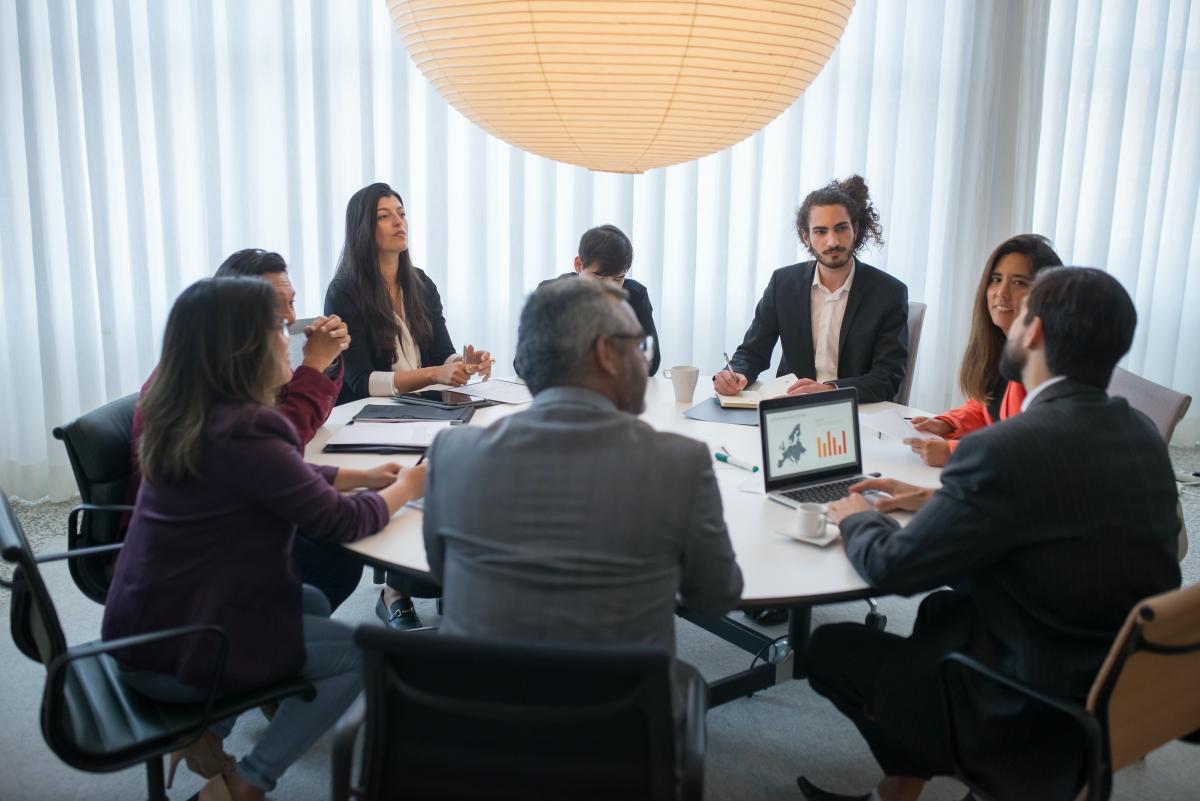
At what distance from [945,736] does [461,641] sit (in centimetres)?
100

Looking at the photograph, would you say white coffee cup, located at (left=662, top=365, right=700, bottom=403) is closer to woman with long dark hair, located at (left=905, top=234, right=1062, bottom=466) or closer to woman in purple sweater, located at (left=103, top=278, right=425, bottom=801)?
woman with long dark hair, located at (left=905, top=234, right=1062, bottom=466)

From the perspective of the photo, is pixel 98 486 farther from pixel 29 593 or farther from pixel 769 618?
pixel 769 618

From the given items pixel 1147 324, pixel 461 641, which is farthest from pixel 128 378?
pixel 1147 324

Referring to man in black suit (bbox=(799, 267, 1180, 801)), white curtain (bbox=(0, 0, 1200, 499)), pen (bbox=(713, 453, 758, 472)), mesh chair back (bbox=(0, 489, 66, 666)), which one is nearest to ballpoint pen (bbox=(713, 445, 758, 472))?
pen (bbox=(713, 453, 758, 472))

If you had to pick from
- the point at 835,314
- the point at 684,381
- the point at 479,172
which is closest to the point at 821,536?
the point at 684,381

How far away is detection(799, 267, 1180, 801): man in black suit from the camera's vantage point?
158 centimetres

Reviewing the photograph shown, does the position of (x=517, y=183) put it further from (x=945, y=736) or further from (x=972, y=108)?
(x=945, y=736)

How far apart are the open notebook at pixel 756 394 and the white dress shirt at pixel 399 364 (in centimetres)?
105

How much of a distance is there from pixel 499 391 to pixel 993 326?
1506 mm

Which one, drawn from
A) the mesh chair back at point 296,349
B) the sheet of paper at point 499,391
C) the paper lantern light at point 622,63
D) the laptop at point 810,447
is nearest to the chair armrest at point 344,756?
the laptop at point 810,447

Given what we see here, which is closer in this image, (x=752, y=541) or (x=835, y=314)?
(x=752, y=541)

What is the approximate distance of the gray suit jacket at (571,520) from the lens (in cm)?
135

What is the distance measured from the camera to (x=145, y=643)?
1.72 m

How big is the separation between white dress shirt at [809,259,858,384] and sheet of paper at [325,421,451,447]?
4.85 ft
